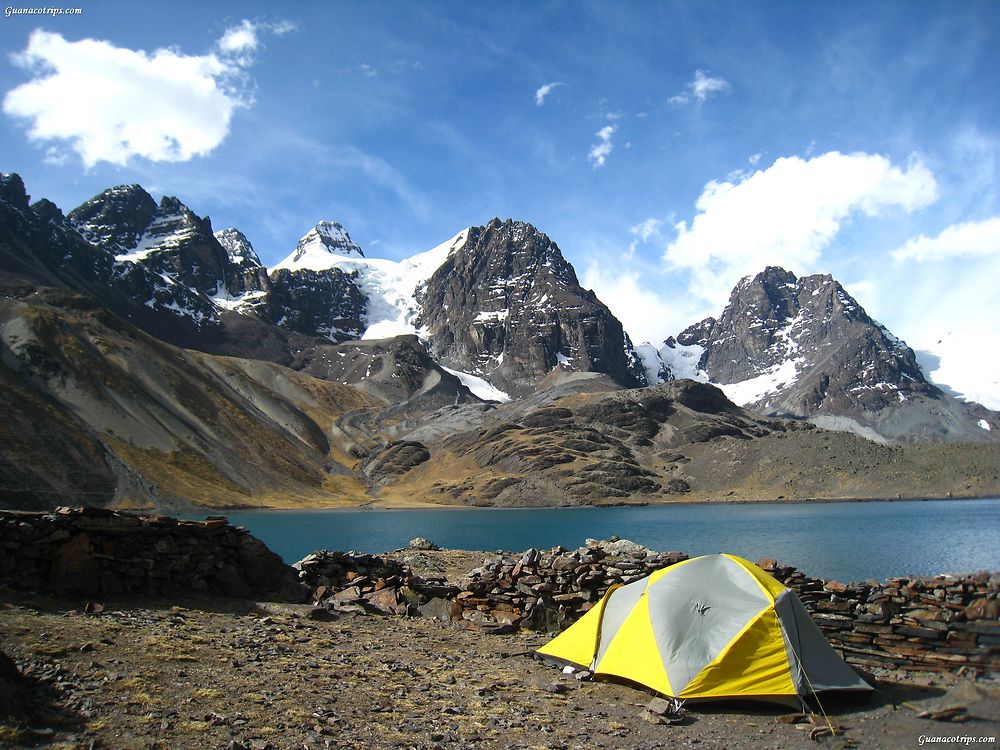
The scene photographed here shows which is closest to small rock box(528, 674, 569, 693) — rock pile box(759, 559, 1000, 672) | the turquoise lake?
rock pile box(759, 559, 1000, 672)

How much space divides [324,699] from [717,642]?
7.97m

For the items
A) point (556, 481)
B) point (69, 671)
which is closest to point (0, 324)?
point (556, 481)

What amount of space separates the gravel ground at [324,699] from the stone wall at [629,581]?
1.04m

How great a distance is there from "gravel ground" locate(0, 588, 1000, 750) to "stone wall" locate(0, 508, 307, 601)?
3.76 feet

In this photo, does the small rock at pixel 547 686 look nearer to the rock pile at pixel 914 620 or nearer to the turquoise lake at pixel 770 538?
the rock pile at pixel 914 620

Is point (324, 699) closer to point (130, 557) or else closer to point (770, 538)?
point (130, 557)

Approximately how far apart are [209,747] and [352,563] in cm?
1638

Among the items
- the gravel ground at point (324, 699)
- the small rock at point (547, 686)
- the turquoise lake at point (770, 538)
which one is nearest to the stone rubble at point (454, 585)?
the gravel ground at point (324, 699)

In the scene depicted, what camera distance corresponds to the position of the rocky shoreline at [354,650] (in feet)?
39.5

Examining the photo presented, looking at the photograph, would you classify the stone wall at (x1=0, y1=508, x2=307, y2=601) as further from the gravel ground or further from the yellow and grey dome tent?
the yellow and grey dome tent

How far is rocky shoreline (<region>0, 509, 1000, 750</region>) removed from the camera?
1204cm

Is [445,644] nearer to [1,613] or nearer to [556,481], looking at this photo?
[1,613]

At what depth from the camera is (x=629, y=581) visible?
21000 millimetres

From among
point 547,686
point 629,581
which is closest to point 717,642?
point 547,686
